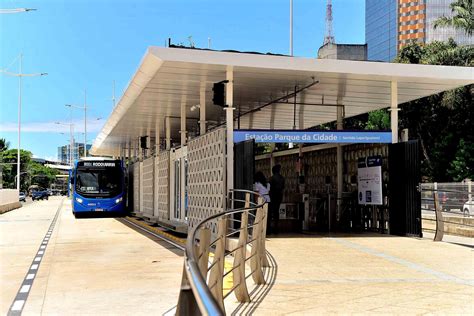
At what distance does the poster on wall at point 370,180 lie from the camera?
15.6m

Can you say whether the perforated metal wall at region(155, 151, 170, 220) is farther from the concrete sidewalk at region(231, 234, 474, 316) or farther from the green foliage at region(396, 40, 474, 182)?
the green foliage at region(396, 40, 474, 182)

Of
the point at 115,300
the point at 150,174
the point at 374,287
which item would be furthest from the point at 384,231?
the point at 150,174

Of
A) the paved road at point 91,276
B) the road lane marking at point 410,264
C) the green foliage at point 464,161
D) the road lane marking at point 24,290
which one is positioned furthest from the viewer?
the green foliage at point 464,161

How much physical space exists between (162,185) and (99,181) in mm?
7061

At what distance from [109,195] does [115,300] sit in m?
22.1

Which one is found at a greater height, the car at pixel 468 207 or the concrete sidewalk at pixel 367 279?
the car at pixel 468 207

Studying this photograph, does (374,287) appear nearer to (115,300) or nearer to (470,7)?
(115,300)

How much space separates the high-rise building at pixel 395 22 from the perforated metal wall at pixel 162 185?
60732 mm

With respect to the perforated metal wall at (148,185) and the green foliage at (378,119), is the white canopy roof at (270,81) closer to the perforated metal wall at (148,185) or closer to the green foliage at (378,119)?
the perforated metal wall at (148,185)

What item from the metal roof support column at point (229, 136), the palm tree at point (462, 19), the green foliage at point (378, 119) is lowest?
the metal roof support column at point (229, 136)

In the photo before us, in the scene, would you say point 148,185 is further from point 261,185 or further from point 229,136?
point 229,136

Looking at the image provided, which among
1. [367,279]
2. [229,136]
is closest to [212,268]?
[367,279]

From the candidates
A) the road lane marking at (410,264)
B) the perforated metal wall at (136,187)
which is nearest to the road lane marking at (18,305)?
the road lane marking at (410,264)

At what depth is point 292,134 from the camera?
14.8 metres
